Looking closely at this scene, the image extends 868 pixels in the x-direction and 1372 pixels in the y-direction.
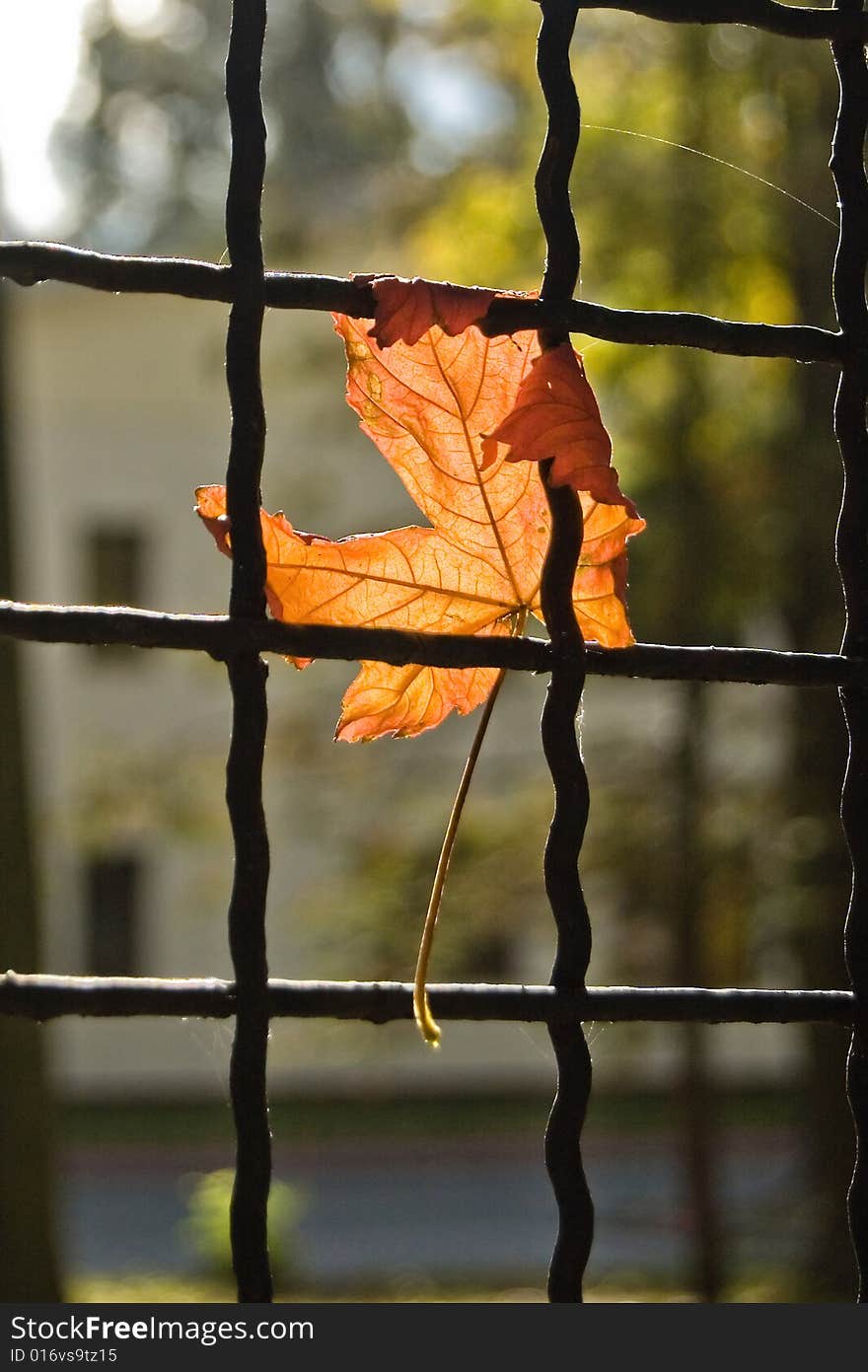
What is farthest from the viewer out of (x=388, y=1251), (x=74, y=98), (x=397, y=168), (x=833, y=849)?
(x=74, y=98)

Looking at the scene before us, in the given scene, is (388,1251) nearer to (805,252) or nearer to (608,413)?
(608,413)

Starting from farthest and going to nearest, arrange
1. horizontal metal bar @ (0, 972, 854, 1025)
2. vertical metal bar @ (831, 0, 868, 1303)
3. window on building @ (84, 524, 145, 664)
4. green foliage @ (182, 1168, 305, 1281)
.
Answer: window on building @ (84, 524, 145, 664), green foliage @ (182, 1168, 305, 1281), vertical metal bar @ (831, 0, 868, 1303), horizontal metal bar @ (0, 972, 854, 1025)

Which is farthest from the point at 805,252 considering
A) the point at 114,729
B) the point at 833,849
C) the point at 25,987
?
the point at 114,729

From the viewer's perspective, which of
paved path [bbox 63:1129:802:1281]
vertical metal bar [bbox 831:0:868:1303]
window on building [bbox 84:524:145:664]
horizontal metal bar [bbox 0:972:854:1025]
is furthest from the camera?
window on building [bbox 84:524:145:664]

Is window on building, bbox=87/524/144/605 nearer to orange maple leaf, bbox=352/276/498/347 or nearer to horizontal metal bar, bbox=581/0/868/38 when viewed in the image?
horizontal metal bar, bbox=581/0/868/38

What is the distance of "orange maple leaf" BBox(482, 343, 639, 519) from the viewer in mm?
825

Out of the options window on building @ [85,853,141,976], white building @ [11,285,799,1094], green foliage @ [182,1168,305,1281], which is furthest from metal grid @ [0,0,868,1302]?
window on building @ [85,853,141,976]

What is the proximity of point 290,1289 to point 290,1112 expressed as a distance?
5444mm

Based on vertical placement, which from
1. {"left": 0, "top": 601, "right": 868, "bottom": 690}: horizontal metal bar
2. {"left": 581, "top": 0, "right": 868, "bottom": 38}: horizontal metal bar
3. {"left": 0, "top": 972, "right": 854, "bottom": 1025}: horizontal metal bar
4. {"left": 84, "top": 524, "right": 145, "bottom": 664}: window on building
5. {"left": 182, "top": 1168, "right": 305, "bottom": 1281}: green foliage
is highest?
{"left": 581, "top": 0, "right": 868, "bottom": 38}: horizontal metal bar

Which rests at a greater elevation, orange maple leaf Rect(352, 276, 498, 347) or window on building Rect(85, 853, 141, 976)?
orange maple leaf Rect(352, 276, 498, 347)

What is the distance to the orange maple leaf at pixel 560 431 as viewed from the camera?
83 cm

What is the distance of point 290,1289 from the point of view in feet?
25.2

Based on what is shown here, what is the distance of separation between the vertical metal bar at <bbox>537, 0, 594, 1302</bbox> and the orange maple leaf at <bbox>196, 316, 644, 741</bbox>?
4 cm

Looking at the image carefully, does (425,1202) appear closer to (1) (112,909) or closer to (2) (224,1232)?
(2) (224,1232)
